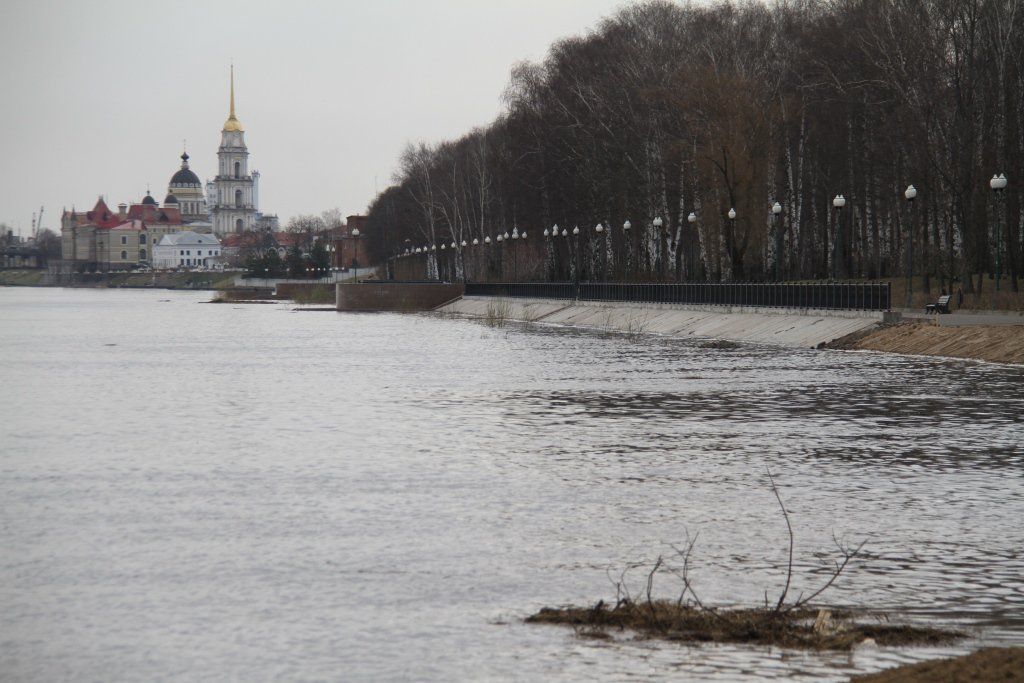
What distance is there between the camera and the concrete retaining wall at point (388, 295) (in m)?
94.1

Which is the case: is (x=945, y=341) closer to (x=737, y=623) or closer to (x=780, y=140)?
(x=737, y=623)

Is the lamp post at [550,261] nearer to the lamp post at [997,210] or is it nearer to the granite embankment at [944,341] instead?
the lamp post at [997,210]

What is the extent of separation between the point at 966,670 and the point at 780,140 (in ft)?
196

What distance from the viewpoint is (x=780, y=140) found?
213 feet

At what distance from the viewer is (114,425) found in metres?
20.6

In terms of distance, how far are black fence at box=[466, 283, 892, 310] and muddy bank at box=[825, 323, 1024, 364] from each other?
1863 mm

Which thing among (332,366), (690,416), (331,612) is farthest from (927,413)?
(332,366)

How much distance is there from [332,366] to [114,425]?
14.6m

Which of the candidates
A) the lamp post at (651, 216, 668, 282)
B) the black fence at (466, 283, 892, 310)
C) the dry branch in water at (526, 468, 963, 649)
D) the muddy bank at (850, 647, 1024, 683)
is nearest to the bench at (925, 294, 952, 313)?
the black fence at (466, 283, 892, 310)

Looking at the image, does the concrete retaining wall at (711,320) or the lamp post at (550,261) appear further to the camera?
the lamp post at (550,261)

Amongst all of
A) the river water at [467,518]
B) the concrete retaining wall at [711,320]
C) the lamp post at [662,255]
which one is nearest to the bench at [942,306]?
the concrete retaining wall at [711,320]

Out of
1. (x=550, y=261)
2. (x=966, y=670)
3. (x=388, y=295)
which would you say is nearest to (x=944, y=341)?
(x=966, y=670)

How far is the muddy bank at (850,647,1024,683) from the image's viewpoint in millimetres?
6594

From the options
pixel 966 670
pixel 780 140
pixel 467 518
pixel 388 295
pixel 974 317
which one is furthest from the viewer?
pixel 388 295
